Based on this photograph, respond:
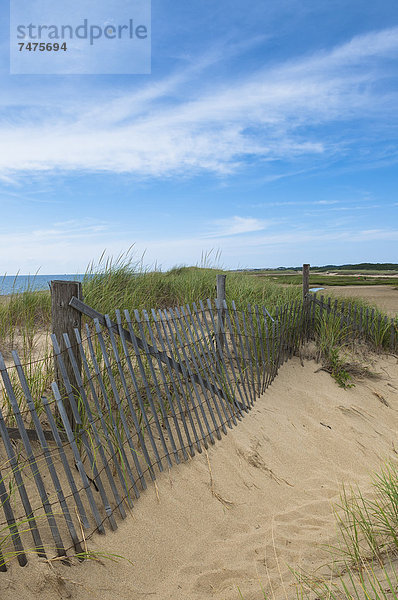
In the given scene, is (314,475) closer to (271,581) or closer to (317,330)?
(271,581)

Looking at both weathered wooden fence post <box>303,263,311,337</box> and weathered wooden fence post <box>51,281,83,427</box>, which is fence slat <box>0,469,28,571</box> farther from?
weathered wooden fence post <box>303,263,311,337</box>

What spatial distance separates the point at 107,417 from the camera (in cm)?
371

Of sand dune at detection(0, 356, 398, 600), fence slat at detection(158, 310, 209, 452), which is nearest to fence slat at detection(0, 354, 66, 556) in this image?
sand dune at detection(0, 356, 398, 600)

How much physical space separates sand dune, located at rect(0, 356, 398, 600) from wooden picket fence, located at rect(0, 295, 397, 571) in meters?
0.14

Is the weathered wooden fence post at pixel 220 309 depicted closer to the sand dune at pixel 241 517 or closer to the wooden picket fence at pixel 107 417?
the wooden picket fence at pixel 107 417

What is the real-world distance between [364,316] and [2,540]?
679 centimetres

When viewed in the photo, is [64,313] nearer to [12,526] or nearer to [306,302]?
[12,526]

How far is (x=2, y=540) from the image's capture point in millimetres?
2600

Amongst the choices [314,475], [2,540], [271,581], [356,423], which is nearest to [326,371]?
[356,423]

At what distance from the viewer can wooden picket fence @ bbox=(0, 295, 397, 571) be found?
2820 mm

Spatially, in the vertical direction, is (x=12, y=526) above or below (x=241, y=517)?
above

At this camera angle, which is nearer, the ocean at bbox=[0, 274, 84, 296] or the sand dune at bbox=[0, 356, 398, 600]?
the sand dune at bbox=[0, 356, 398, 600]

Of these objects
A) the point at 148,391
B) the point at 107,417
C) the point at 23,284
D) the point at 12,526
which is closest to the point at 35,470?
the point at 12,526

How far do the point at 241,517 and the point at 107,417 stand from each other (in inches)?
51.5
